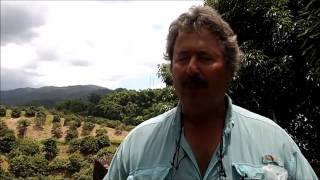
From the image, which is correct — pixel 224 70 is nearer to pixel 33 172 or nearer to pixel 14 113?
pixel 33 172

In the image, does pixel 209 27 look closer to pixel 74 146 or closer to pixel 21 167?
pixel 21 167

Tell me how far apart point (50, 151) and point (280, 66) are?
101 ft

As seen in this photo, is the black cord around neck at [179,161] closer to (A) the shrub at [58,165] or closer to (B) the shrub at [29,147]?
(A) the shrub at [58,165]

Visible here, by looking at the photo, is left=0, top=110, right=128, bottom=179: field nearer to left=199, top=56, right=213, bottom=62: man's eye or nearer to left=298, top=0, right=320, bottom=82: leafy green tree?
left=298, top=0, right=320, bottom=82: leafy green tree

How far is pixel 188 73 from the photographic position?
1972mm

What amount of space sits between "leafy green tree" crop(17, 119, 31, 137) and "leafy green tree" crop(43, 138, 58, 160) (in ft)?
17.1

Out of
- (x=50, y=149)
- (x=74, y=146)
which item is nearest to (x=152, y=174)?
(x=50, y=149)

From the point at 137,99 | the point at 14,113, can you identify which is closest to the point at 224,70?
the point at 14,113

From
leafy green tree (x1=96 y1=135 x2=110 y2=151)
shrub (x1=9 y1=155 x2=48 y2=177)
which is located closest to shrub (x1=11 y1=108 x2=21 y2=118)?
shrub (x1=9 y1=155 x2=48 y2=177)

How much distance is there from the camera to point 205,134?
2.09m

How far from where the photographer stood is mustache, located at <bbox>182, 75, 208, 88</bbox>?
1.97 meters

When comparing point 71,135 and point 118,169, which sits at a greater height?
point 118,169

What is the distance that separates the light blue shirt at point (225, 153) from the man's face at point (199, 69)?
15 cm

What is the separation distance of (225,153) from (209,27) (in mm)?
584
